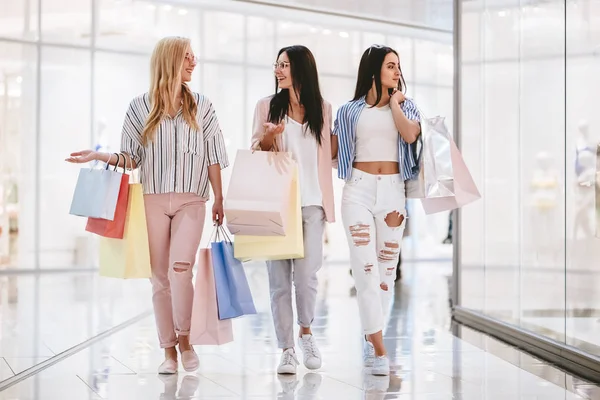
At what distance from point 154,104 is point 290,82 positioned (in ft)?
2.27

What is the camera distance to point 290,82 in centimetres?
432

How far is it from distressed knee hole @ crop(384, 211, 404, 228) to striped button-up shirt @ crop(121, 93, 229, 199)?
89cm

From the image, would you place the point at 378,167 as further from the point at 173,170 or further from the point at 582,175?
the point at 582,175

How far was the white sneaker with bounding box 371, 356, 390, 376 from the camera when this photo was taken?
4266 mm

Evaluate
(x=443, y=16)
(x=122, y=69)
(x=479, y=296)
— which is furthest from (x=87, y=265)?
(x=443, y=16)

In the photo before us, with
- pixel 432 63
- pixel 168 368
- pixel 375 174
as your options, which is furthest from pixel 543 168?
pixel 432 63

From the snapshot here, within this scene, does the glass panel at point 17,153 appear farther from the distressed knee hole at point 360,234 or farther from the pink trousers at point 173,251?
the distressed knee hole at point 360,234

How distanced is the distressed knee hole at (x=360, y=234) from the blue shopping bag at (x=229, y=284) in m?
0.59

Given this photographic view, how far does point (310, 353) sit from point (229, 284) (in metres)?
0.57

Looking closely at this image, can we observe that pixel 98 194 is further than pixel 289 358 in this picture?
No

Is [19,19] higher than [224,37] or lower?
lower

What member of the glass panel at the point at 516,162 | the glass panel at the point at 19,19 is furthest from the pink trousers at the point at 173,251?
the glass panel at the point at 516,162

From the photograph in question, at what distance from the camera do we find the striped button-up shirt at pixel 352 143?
4312 mm

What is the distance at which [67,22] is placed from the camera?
17.1 ft
